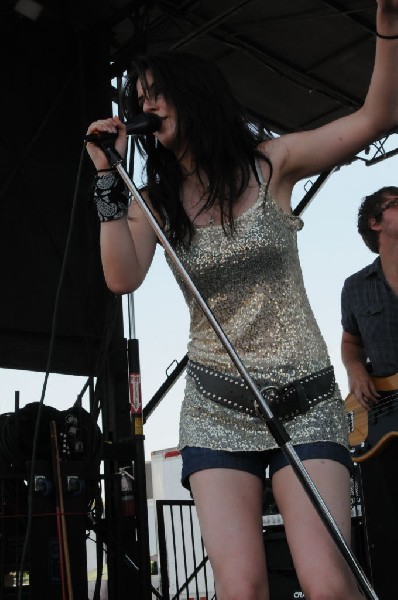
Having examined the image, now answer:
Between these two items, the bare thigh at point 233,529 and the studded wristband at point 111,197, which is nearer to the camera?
the bare thigh at point 233,529

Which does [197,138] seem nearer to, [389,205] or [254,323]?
[254,323]

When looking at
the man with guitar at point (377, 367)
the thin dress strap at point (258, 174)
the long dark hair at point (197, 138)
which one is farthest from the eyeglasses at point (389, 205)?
the thin dress strap at point (258, 174)

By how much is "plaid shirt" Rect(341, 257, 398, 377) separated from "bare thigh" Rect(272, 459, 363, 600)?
2030 millimetres

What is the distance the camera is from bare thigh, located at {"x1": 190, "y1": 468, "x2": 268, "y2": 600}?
1608 mm

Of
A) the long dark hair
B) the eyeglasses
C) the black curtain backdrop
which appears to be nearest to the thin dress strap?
the long dark hair

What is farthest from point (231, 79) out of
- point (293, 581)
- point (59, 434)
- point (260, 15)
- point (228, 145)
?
point (228, 145)

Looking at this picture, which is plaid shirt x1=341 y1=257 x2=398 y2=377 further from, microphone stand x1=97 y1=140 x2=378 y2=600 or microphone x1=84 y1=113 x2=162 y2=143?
microphone stand x1=97 y1=140 x2=378 y2=600

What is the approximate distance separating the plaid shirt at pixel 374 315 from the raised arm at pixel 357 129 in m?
1.85

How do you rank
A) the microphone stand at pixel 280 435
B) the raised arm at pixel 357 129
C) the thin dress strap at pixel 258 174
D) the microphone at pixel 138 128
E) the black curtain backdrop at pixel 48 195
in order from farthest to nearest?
the black curtain backdrop at pixel 48 195 < the thin dress strap at pixel 258 174 < the microphone at pixel 138 128 < the raised arm at pixel 357 129 < the microphone stand at pixel 280 435

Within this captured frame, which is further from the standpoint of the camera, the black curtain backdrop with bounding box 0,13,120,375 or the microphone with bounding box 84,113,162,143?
the black curtain backdrop with bounding box 0,13,120,375

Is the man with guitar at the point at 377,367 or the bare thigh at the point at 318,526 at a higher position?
the man with guitar at the point at 377,367

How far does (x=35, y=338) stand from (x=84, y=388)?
47 centimetres

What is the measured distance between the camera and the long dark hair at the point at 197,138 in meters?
1.90

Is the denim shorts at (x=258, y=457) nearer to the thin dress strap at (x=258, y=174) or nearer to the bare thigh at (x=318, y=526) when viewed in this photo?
the bare thigh at (x=318, y=526)
